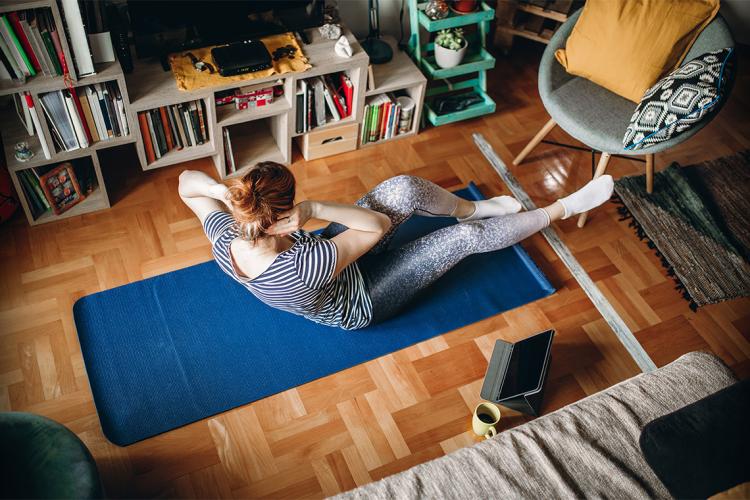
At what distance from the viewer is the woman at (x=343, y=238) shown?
179cm

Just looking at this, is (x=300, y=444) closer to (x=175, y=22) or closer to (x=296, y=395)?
(x=296, y=395)

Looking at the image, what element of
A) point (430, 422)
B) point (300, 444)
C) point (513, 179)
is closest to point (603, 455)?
point (430, 422)

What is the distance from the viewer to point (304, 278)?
188cm

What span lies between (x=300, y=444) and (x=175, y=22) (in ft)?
5.47

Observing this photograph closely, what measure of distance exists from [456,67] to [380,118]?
0.44 metres

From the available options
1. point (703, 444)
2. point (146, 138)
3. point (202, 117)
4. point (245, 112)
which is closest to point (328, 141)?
point (245, 112)

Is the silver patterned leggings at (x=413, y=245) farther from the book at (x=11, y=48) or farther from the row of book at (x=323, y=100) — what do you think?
the book at (x=11, y=48)

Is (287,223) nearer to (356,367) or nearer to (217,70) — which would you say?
(356,367)

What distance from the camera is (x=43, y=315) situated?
2387 mm

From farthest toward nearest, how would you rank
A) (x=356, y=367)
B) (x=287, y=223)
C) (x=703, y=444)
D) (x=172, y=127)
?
(x=172, y=127) → (x=356, y=367) → (x=287, y=223) → (x=703, y=444)

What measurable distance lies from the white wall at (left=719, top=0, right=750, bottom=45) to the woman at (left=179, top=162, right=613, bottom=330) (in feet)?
6.15

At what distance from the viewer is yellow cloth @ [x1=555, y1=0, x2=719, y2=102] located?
8.26 ft

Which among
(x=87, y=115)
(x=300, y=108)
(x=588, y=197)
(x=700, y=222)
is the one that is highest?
(x=87, y=115)

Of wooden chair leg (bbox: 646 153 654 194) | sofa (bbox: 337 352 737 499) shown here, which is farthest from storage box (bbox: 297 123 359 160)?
sofa (bbox: 337 352 737 499)
